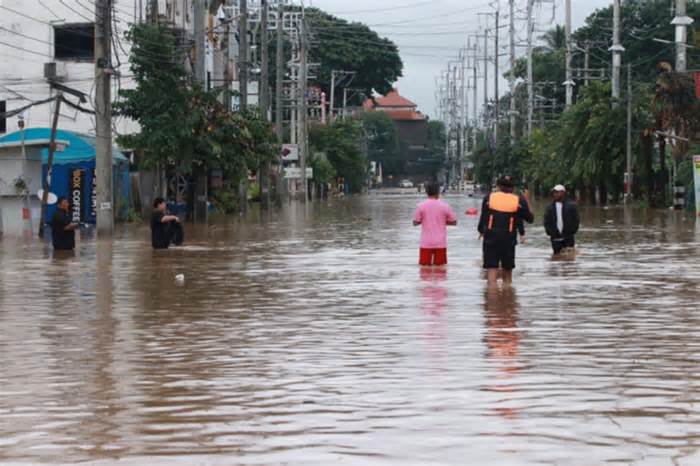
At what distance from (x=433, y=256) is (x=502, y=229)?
360 centimetres

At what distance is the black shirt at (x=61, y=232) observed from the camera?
101ft

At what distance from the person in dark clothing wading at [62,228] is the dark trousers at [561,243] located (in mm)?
9750

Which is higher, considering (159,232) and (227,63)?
(227,63)

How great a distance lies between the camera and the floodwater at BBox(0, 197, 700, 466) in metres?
8.42

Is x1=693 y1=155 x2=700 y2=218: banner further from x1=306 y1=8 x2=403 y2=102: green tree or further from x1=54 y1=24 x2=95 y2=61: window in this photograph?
x1=306 y1=8 x2=403 y2=102: green tree

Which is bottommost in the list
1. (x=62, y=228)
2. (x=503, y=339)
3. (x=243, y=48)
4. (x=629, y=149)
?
(x=503, y=339)

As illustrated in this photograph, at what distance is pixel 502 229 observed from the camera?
2016 centimetres

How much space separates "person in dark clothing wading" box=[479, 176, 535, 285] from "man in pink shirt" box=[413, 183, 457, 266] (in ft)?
4.81

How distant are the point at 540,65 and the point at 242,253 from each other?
364 feet

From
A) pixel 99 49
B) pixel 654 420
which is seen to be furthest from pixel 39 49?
pixel 654 420

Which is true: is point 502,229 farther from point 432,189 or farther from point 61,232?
point 61,232

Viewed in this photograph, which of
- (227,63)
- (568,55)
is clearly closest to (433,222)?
(227,63)

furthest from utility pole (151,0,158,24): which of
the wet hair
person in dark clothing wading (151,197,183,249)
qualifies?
the wet hair

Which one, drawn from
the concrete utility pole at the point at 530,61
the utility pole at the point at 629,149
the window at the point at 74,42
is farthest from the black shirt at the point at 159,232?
the concrete utility pole at the point at 530,61
